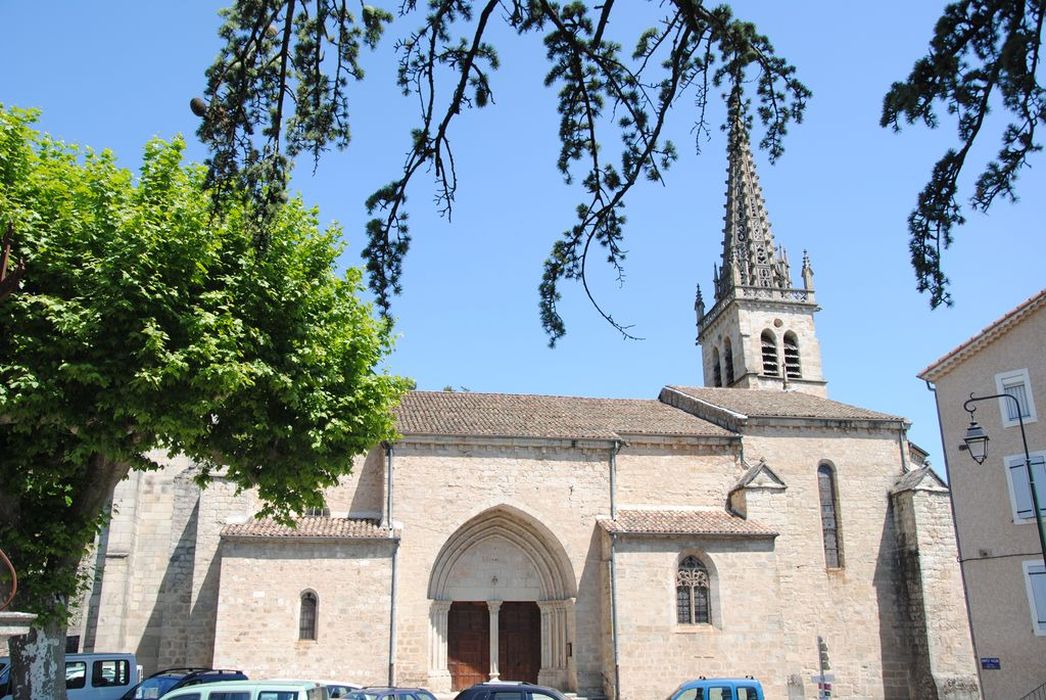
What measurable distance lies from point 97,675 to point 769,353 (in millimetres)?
35019

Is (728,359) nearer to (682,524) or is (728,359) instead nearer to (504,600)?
(682,524)

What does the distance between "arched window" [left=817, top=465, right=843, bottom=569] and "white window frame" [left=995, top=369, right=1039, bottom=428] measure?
6.50 metres

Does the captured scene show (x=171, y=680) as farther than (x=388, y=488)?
No

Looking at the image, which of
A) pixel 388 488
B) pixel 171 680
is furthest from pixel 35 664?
pixel 388 488

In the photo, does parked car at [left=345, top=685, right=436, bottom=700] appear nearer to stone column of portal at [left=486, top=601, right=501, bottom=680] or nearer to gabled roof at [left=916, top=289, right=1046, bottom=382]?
stone column of portal at [left=486, top=601, right=501, bottom=680]

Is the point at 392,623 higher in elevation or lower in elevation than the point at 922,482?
lower

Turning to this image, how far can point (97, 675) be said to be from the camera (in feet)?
53.4

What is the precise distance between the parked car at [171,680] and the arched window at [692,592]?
10776 mm

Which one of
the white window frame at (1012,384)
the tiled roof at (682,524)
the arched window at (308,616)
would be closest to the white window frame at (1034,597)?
the white window frame at (1012,384)

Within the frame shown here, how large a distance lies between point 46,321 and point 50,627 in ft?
15.0

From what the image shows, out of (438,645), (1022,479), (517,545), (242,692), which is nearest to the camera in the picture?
(242,692)

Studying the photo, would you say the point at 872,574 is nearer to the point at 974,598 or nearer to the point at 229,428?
the point at 974,598

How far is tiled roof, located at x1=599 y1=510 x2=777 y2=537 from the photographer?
70.6 feet

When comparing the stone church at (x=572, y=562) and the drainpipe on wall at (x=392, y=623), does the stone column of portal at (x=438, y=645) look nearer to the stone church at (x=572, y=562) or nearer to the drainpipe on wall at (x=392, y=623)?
the stone church at (x=572, y=562)
